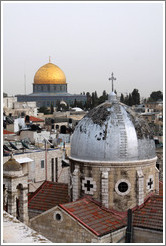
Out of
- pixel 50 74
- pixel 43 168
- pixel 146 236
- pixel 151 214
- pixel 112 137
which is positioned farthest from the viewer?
pixel 50 74

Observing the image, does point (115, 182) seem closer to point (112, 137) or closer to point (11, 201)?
point (112, 137)

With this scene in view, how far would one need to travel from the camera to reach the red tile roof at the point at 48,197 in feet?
64.6

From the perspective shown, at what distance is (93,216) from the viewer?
54.7 feet

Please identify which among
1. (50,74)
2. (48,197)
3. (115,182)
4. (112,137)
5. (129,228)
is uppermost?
(50,74)

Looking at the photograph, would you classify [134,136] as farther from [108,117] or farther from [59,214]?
[59,214]

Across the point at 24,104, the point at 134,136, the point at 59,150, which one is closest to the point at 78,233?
the point at 134,136

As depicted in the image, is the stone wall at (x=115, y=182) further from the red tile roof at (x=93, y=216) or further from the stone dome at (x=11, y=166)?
the stone dome at (x=11, y=166)

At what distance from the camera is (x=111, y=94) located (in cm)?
1964

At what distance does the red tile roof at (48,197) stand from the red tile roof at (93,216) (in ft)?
7.70

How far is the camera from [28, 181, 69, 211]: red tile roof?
19703mm

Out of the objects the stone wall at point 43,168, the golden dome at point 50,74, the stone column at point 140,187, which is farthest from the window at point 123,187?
the golden dome at point 50,74

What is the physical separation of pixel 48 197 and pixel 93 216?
4.00 m

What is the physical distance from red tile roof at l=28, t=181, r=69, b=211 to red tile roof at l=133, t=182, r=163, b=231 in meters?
3.61

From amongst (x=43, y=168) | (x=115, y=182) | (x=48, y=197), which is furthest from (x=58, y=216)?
(x=43, y=168)
